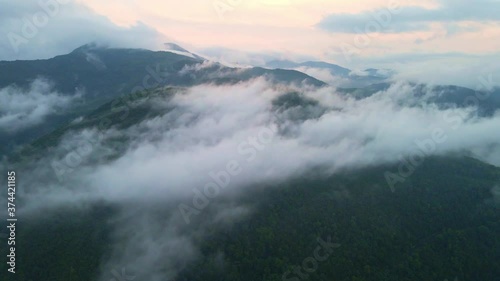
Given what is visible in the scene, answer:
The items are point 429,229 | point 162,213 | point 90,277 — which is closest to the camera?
point 90,277

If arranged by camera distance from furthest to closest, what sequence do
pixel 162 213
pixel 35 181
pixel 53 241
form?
pixel 35 181
pixel 162 213
pixel 53 241

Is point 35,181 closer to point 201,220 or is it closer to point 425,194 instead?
point 201,220

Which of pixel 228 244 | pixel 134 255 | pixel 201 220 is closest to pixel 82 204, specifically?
pixel 134 255

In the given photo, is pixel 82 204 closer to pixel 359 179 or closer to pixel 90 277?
pixel 90 277

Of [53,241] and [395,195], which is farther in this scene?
[395,195]

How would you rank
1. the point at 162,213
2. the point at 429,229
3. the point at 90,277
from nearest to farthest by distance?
the point at 90,277 < the point at 429,229 < the point at 162,213

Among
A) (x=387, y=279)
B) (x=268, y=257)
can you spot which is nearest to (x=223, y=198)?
(x=268, y=257)

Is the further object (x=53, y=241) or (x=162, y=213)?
(x=162, y=213)

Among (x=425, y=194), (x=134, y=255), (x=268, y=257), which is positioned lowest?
(x=134, y=255)

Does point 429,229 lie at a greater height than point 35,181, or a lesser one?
greater
